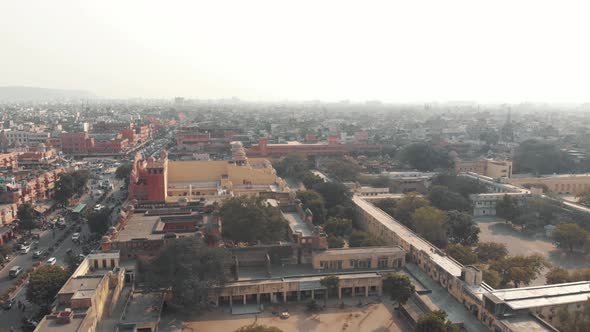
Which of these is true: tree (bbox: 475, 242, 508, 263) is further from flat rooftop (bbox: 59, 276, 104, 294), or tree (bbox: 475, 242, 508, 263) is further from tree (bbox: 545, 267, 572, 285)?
flat rooftop (bbox: 59, 276, 104, 294)

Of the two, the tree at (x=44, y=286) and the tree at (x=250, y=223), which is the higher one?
the tree at (x=250, y=223)

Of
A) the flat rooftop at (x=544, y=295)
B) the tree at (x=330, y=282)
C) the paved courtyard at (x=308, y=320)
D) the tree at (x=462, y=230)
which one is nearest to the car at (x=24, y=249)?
the paved courtyard at (x=308, y=320)

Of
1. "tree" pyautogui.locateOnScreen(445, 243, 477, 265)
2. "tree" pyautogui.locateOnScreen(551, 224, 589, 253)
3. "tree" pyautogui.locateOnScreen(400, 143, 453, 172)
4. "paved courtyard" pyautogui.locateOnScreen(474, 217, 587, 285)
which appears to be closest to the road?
"tree" pyautogui.locateOnScreen(445, 243, 477, 265)

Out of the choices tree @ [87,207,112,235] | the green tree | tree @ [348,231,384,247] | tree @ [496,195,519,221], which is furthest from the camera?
tree @ [496,195,519,221]

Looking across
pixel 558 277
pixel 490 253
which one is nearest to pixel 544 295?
pixel 558 277

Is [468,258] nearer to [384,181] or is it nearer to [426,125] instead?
[384,181]

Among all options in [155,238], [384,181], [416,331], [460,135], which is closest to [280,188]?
[384,181]

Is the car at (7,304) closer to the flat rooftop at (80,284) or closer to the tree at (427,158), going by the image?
the flat rooftop at (80,284)
